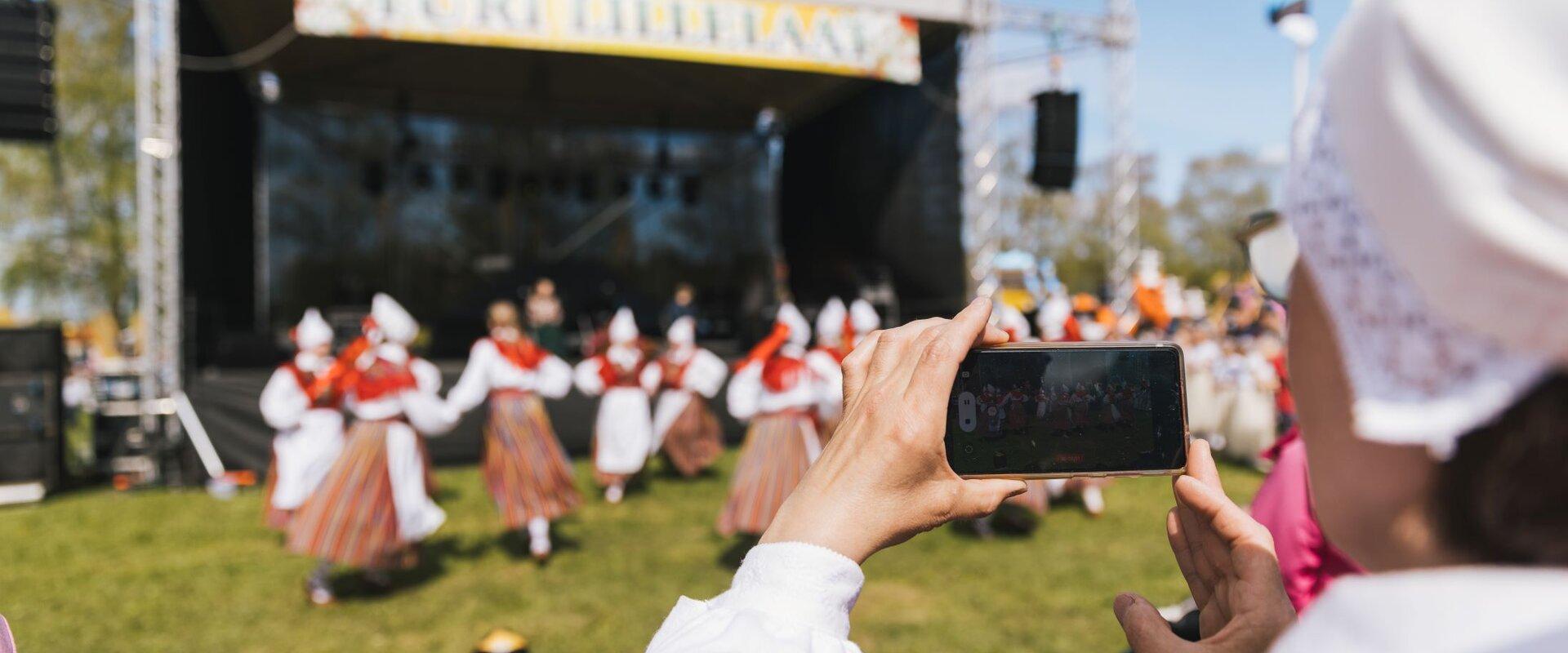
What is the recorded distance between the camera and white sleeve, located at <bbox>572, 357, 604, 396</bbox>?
8383 millimetres

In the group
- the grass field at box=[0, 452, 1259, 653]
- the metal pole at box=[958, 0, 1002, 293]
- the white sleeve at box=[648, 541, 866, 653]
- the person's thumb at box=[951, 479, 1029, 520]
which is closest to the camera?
the white sleeve at box=[648, 541, 866, 653]

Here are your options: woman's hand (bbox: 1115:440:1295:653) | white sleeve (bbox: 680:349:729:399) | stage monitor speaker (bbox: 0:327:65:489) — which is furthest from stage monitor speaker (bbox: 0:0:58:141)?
woman's hand (bbox: 1115:440:1295:653)

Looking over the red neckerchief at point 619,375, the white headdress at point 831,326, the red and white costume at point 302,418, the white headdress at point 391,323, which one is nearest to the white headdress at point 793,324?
the white headdress at point 831,326

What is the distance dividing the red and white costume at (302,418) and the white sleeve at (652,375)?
2982 millimetres

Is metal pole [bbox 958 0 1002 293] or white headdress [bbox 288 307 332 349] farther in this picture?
metal pole [bbox 958 0 1002 293]

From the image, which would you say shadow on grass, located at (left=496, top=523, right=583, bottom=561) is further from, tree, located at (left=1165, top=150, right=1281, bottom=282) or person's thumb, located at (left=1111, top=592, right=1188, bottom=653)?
tree, located at (left=1165, top=150, right=1281, bottom=282)

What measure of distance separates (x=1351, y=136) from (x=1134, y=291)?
11335 millimetres

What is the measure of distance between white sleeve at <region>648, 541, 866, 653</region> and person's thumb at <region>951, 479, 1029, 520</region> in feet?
0.44

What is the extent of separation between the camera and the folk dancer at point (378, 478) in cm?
482

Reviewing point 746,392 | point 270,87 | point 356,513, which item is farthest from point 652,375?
point 270,87

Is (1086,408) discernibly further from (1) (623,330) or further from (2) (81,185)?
(2) (81,185)

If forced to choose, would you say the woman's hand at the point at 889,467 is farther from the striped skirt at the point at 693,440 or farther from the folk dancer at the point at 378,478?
the striped skirt at the point at 693,440

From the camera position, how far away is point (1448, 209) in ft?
1.28

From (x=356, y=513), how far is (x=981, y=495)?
4.84 m
